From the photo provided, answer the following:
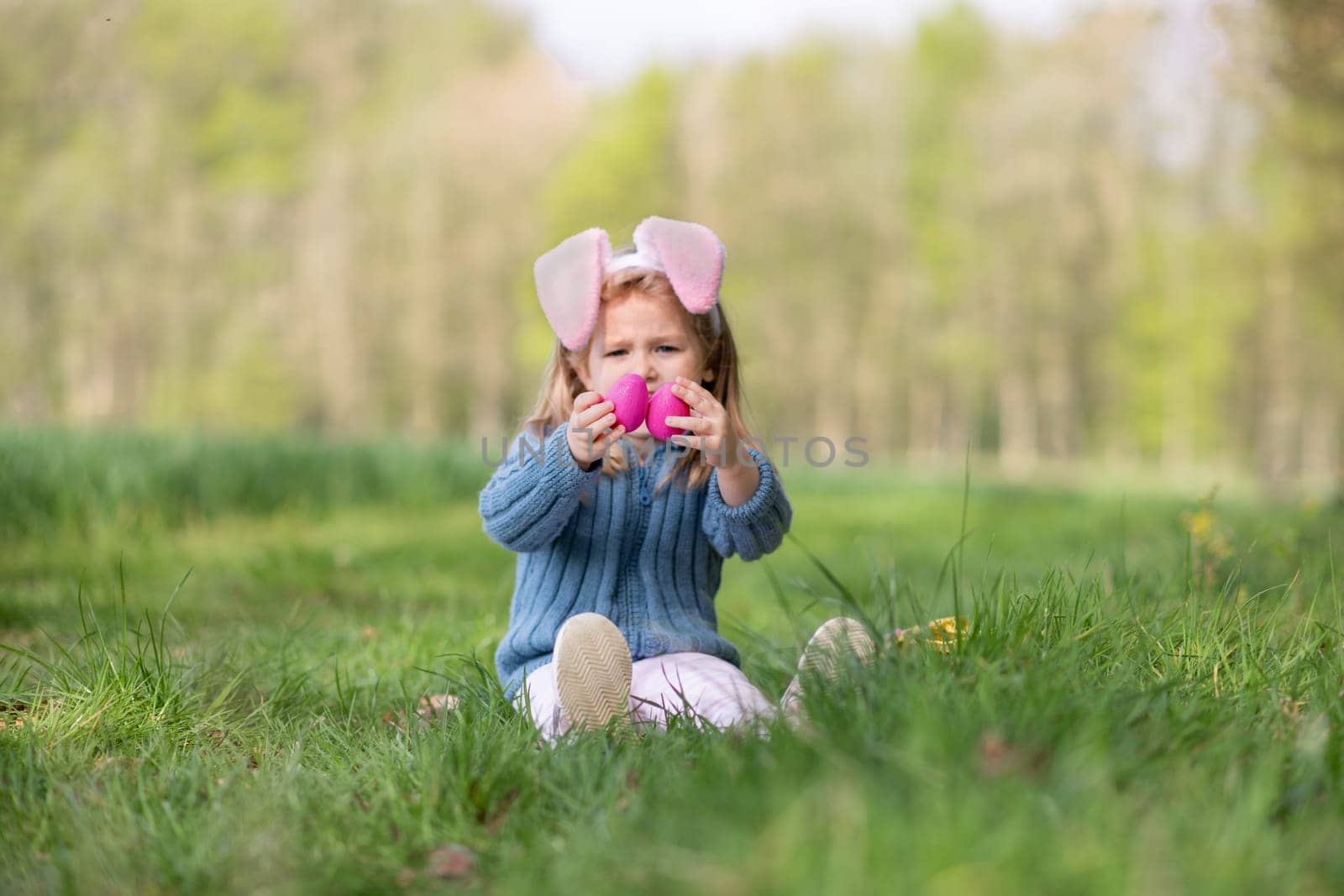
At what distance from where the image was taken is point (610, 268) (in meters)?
2.69

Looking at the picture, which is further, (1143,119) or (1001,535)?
(1143,119)

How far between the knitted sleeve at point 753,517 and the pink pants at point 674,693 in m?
0.26

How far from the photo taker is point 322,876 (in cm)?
149

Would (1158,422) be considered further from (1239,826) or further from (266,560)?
(1239,826)

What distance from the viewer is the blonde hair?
2662 millimetres

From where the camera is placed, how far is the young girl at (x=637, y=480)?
2.48 meters

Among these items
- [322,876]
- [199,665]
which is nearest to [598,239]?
[199,665]

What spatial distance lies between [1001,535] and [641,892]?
19.4 feet

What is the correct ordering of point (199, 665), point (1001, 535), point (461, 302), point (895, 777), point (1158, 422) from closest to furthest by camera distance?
point (895, 777)
point (199, 665)
point (1001, 535)
point (461, 302)
point (1158, 422)

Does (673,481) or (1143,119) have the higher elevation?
(1143,119)

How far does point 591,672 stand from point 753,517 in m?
0.57

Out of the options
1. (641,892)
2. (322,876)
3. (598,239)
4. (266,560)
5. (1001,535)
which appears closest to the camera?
(641,892)

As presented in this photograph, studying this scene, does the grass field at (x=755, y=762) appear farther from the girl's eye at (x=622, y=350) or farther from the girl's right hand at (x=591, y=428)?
the girl's eye at (x=622, y=350)

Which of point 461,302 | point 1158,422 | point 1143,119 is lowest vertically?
point 1158,422
